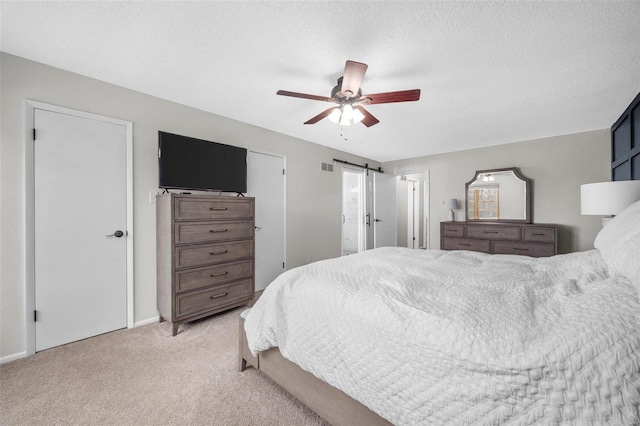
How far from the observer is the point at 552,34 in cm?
174

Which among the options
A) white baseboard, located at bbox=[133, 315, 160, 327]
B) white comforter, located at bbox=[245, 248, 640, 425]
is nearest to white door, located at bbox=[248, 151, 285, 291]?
white baseboard, located at bbox=[133, 315, 160, 327]

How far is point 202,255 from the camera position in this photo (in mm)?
2594

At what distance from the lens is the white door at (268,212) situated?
363cm

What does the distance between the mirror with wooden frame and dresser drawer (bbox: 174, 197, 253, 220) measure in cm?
417

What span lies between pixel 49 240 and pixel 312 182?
128 inches

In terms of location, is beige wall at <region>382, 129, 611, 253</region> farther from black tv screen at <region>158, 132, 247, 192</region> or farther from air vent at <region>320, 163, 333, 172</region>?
black tv screen at <region>158, 132, 247, 192</region>

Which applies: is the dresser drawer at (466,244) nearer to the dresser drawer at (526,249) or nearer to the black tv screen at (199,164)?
the dresser drawer at (526,249)

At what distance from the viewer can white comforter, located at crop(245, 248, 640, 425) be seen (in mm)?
737

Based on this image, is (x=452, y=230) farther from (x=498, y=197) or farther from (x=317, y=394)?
(x=317, y=394)

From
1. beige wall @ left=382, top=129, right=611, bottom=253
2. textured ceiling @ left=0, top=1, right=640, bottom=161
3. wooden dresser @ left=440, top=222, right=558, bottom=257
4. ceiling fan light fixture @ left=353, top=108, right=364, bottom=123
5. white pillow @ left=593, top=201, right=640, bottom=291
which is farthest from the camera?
wooden dresser @ left=440, top=222, right=558, bottom=257

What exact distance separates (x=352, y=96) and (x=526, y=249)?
152 inches

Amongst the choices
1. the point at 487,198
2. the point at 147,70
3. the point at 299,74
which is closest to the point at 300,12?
the point at 299,74

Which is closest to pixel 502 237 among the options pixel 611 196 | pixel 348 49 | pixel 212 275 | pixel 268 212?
pixel 611 196

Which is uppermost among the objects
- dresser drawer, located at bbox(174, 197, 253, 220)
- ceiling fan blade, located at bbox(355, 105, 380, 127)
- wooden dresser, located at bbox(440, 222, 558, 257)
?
ceiling fan blade, located at bbox(355, 105, 380, 127)
